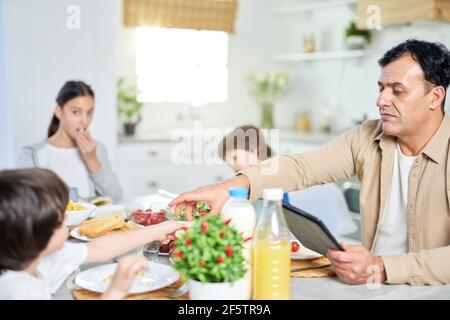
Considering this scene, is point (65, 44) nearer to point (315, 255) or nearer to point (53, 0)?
point (53, 0)

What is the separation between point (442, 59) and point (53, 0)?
256 centimetres

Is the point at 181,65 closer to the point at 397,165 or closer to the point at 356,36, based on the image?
the point at 356,36

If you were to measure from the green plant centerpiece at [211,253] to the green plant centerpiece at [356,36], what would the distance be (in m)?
3.77

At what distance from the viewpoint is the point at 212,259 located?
3.30 ft

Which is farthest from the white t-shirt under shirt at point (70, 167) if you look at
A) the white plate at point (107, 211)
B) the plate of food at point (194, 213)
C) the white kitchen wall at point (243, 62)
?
the white kitchen wall at point (243, 62)

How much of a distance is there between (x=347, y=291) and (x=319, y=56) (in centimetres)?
386

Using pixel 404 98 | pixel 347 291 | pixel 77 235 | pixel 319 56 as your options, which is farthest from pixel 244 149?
pixel 319 56

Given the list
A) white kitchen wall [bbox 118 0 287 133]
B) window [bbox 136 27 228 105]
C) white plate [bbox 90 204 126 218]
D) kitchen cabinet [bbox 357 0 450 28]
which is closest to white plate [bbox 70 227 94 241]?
white plate [bbox 90 204 126 218]

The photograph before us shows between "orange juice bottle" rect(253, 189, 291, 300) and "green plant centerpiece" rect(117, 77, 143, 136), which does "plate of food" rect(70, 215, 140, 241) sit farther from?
"green plant centerpiece" rect(117, 77, 143, 136)

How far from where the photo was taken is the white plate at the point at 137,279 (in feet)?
3.89

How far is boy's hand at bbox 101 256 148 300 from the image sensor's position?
99 centimetres

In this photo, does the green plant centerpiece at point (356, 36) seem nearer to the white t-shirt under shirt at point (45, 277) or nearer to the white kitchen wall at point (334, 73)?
the white kitchen wall at point (334, 73)

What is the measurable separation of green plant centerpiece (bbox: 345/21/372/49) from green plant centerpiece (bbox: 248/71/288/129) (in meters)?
0.81

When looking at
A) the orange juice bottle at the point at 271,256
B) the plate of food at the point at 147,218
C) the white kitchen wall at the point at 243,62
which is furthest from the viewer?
the white kitchen wall at the point at 243,62
